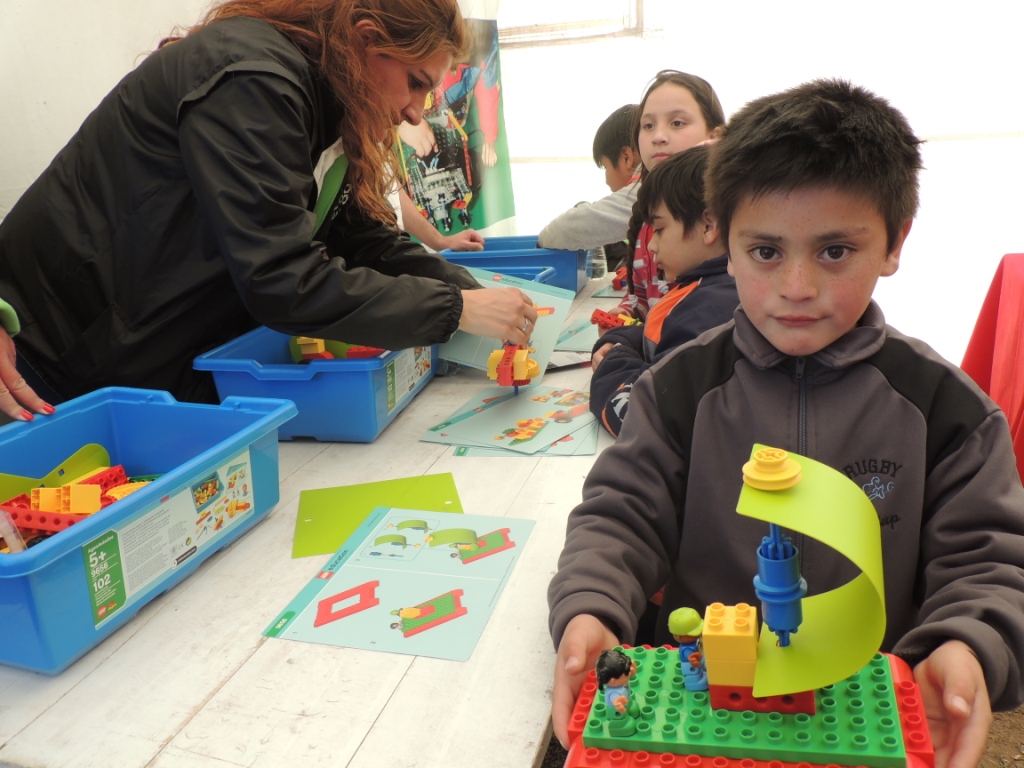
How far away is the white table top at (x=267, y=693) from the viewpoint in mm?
542

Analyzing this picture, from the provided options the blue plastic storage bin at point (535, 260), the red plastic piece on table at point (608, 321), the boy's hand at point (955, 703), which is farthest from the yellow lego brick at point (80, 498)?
the blue plastic storage bin at point (535, 260)

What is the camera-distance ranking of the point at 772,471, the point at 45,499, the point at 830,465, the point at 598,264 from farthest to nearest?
1. the point at 598,264
2. the point at 45,499
3. the point at 830,465
4. the point at 772,471

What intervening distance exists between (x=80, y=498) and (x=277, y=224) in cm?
38

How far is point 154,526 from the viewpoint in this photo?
27.3 inches

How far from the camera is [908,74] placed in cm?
345

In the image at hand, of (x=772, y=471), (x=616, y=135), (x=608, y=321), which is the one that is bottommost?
(x=608, y=321)

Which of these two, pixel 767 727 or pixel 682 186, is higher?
pixel 682 186

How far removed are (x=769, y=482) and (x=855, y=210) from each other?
0.30 m

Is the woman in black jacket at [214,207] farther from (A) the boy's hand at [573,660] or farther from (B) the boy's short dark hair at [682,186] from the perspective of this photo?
(A) the boy's hand at [573,660]

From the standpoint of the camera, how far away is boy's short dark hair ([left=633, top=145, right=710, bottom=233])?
43.1 inches

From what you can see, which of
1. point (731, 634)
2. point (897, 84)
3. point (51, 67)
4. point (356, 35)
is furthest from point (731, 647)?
point (897, 84)

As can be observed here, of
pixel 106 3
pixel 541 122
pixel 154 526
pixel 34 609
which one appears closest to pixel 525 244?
pixel 106 3

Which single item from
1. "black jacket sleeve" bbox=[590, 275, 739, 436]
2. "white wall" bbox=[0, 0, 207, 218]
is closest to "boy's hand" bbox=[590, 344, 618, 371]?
"black jacket sleeve" bbox=[590, 275, 739, 436]

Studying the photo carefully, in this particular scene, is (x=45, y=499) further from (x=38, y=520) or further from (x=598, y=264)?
(x=598, y=264)
